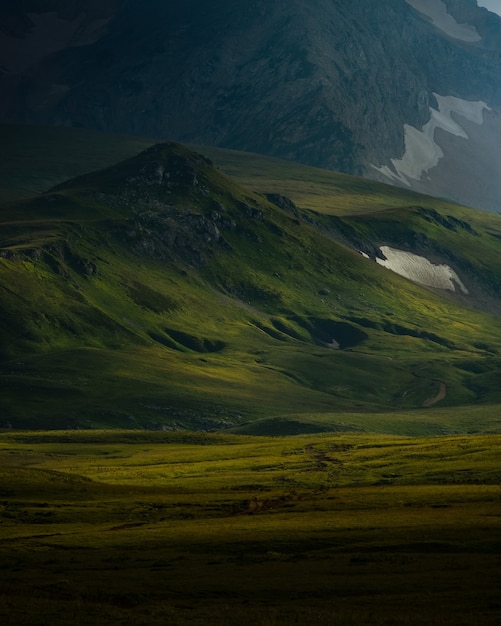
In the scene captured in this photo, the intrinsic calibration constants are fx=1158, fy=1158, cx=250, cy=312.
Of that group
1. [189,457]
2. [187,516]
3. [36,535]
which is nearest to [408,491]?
[187,516]

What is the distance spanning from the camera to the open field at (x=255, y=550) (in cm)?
5719

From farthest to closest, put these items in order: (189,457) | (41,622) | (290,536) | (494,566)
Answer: (189,457) < (290,536) < (494,566) < (41,622)

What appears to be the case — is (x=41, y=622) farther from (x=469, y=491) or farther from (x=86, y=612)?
(x=469, y=491)

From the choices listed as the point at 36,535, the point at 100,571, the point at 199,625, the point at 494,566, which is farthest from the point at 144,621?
the point at 36,535

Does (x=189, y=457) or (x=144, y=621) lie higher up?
(x=144, y=621)

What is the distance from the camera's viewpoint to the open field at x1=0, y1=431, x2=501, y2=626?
2251 inches

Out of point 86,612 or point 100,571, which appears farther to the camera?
point 100,571

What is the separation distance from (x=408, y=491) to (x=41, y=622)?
56456 millimetres

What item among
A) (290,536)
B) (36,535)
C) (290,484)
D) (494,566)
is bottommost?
(290,484)

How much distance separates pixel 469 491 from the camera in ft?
327

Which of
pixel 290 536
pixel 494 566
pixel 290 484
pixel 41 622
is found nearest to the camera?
pixel 41 622

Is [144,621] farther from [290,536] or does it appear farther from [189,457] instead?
[189,457]

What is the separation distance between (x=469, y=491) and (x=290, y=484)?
31471mm

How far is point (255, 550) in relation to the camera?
74562 mm
